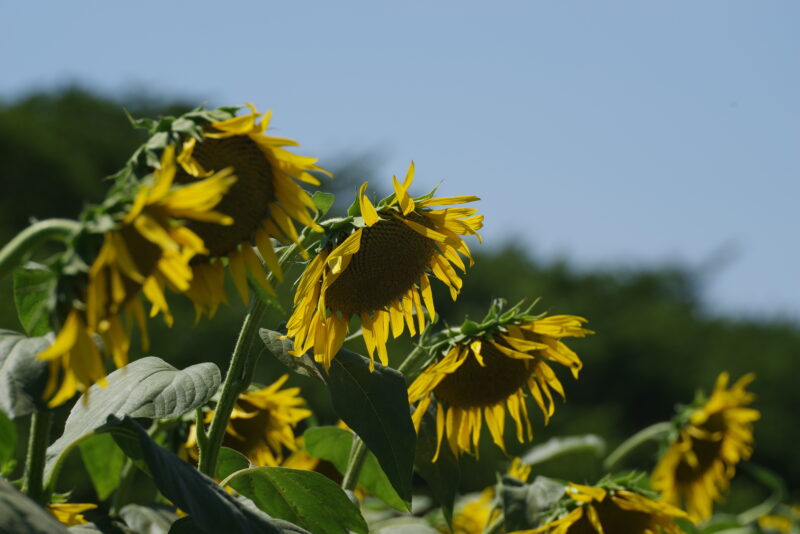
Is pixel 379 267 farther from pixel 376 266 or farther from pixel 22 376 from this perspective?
pixel 22 376

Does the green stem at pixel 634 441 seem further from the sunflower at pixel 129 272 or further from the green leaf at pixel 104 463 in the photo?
the sunflower at pixel 129 272

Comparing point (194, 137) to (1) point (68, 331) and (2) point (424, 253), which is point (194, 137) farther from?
(2) point (424, 253)

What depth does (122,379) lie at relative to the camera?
1.02 m

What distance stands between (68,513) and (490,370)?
0.53 metres

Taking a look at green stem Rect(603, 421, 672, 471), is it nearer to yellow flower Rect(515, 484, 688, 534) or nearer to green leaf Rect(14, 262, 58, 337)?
yellow flower Rect(515, 484, 688, 534)

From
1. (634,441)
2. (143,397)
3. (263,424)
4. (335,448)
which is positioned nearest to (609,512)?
(335,448)

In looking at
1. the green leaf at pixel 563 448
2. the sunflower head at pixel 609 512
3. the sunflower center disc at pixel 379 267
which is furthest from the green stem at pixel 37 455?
the green leaf at pixel 563 448

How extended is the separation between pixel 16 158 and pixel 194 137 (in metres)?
8.61

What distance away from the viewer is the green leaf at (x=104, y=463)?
138cm

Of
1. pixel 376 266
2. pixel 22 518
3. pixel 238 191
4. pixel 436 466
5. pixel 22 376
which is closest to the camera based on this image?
pixel 22 518

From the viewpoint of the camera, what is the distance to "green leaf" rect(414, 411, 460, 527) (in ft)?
4.14

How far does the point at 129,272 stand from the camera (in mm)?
696

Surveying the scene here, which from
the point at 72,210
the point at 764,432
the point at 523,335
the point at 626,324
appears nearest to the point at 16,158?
the point at 72,210

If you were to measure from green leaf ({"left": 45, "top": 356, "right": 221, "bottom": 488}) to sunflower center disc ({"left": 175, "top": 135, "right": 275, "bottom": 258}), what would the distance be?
14 centimetres
